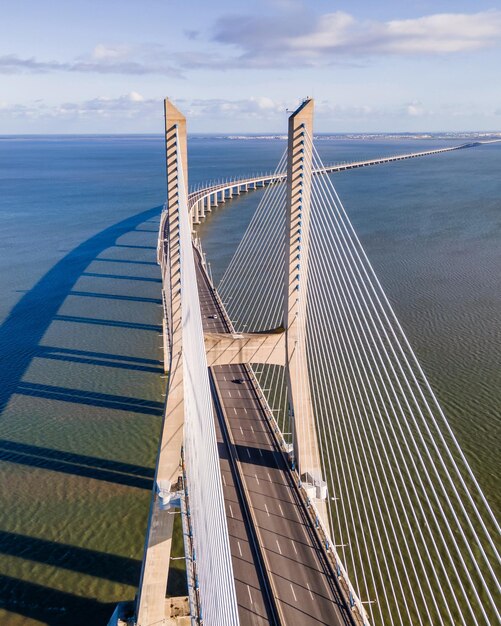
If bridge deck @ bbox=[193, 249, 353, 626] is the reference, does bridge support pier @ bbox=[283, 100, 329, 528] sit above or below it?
above

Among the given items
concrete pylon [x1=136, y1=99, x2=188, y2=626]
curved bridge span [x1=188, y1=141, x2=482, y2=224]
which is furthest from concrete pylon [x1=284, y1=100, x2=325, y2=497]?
curved bridge span [x1=188, y1=141, x2=482, y2=224]

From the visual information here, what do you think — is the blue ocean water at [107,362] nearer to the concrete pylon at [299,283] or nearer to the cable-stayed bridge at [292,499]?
the cable-stayed bridge at [292,499]

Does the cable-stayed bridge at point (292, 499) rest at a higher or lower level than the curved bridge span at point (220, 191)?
lower

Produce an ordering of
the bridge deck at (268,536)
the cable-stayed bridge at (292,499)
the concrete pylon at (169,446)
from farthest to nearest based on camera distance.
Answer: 1. the concrete pylon at (169,446)
2. the bridge deck at (268,536)
3. the cable-stayed bridge at (292,499)

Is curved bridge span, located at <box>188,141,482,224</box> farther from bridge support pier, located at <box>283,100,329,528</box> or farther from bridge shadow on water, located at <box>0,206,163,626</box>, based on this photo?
bridge support pier, located at <box>283,100,329,528</box>

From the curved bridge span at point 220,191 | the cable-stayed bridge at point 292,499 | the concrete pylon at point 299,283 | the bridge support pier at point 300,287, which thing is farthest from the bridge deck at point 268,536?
the curved bridge span at point 220,191

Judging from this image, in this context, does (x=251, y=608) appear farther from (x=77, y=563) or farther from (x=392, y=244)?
(x=392, y=244)
